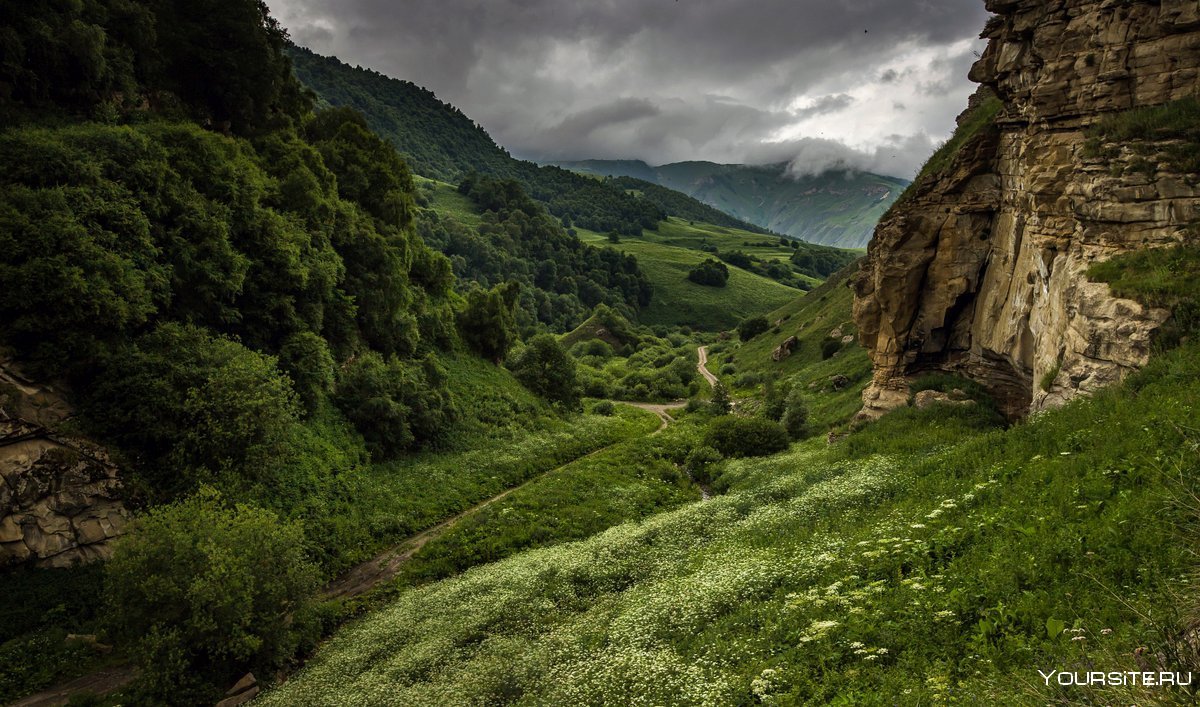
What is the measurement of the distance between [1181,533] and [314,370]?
133 feet

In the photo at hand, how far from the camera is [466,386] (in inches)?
2174

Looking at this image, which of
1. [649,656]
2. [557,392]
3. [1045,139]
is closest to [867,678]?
[649,656]

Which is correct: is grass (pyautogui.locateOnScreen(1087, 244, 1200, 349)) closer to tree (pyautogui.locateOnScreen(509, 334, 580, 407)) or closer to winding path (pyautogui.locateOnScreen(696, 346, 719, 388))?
tree (pyautogui.locateOnScreen(509, 334, 580, 407))

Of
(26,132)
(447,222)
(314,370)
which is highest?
(447,222)

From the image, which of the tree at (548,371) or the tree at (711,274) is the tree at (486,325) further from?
the tree at (711,274)

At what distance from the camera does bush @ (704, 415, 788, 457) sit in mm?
43125

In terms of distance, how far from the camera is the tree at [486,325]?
204 feet

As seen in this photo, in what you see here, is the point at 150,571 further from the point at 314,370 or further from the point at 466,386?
the point at 466,386

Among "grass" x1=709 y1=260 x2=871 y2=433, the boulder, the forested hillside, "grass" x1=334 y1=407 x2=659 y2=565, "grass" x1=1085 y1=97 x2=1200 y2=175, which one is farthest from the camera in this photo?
the boulder

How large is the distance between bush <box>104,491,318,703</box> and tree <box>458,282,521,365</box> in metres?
40.7

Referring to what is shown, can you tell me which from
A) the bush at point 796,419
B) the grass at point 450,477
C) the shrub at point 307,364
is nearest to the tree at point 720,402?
the grass at point 450,477

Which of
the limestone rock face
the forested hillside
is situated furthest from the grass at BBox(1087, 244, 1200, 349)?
the limestone rock face

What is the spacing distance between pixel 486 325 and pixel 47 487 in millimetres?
41536

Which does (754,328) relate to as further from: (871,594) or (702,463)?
(871,594)
